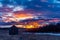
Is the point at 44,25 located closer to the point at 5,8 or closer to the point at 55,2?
the point at 55,2

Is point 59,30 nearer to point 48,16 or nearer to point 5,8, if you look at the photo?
point 48,16

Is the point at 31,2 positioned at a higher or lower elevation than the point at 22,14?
higher

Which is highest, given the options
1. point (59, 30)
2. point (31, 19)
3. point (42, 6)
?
point (42, 6)

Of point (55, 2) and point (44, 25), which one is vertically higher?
point (55, 2)

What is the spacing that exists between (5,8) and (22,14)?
0.31 m

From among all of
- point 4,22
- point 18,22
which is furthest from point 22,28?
point 4,22

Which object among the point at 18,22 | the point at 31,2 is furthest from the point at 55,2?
the point at 18,22

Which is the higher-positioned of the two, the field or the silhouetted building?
the silhouetted building

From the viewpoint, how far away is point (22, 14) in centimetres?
331

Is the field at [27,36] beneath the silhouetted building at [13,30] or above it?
beneath

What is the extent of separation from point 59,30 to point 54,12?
319mm

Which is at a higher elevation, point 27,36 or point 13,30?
point 13,30

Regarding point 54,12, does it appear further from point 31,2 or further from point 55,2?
point 31,2

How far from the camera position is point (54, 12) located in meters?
3.29
